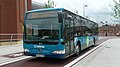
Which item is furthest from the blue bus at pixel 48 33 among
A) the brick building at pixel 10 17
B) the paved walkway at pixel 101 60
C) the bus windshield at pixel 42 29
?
the brick building at pixel 10 17

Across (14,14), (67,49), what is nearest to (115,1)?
(14,14)

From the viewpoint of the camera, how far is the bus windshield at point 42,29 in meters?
11.7

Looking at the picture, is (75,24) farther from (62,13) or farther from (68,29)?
(62,13)

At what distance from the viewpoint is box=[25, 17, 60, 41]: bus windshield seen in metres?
11.7

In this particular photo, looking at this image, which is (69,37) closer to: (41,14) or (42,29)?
(42,29)

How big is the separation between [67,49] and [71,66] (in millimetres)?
1361

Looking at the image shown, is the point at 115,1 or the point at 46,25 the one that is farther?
the point at 115,1

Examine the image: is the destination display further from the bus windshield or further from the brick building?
the brick building

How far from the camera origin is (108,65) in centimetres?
1148

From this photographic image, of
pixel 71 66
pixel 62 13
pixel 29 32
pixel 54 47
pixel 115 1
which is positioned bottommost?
pixel 71 66

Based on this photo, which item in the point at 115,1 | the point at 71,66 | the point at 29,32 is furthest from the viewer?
the point at 115,1

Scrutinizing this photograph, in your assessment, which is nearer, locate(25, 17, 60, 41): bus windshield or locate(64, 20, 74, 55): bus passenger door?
locate(25, 17, 60, 41): bus windshield

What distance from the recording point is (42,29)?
11.9 m

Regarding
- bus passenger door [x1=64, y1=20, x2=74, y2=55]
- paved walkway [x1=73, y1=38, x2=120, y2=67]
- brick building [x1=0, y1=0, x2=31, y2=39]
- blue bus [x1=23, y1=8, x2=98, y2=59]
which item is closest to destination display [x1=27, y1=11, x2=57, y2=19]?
blue bus [x1=23, y1=8, x2=98, y2=59]
